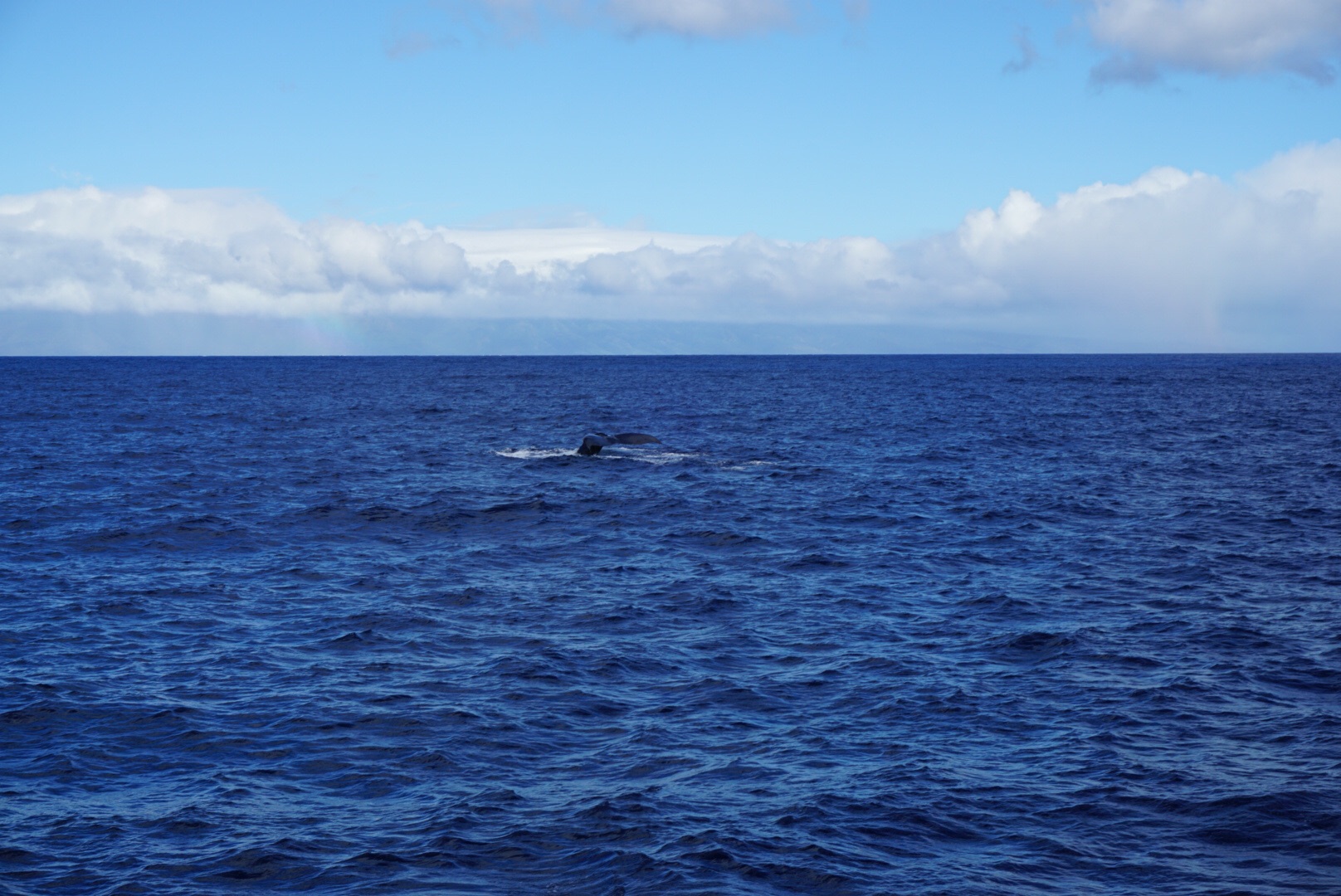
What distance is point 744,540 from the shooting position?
35906mm

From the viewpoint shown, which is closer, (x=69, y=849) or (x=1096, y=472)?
(x=69, y=849)

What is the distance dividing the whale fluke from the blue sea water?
10312mm

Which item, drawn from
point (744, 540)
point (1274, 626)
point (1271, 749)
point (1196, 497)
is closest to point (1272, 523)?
point (1196, 497)

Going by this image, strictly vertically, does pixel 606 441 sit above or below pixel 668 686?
above

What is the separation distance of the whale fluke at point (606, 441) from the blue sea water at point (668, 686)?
10312 mm

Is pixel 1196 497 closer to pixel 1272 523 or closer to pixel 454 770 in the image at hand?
pixel 1272 523

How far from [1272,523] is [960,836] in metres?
28.3

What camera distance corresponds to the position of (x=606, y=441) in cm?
6125

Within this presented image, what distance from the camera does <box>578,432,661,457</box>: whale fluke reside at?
59.5 m

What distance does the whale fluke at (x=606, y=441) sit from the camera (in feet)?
195

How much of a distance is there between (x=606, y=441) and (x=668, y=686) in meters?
40.4

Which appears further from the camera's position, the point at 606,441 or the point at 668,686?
the point at 606,441

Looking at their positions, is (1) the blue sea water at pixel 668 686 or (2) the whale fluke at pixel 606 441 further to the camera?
(2) the whale fluke at pixel 606 441

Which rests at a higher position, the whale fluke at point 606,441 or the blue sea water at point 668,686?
the whale fluke at point 606,441
